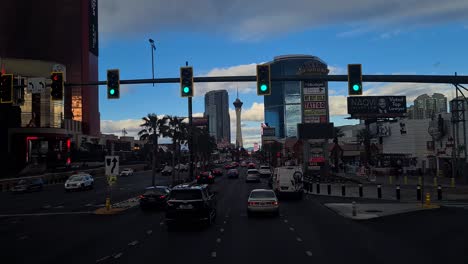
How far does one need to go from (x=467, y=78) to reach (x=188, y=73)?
1161 centimetres

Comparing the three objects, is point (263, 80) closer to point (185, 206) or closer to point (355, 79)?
point (355, 79)

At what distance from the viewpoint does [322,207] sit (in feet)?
89.7

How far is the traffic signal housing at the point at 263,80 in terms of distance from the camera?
1939 centimetres

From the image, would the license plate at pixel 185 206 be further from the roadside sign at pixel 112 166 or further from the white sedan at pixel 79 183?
the white sedan at pixel 79 183

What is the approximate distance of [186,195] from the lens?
1878 centimetres

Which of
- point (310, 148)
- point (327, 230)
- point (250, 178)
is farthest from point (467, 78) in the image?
point (310, 148)

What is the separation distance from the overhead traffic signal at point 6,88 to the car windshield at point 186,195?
8285 mm

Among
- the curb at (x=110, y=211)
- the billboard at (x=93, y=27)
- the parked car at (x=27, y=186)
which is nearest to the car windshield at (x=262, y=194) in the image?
the curb at (x=110, y=211)

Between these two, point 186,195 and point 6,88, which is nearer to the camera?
point 186,195

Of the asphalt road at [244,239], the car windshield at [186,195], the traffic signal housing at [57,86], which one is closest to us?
the asphalt road at [244,239]

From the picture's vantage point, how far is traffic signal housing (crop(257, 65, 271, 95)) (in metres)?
19.4

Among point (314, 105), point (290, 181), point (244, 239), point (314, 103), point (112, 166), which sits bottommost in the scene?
point (244, 239)

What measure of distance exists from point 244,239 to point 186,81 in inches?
288

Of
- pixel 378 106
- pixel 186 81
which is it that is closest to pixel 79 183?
pixel 186 81
